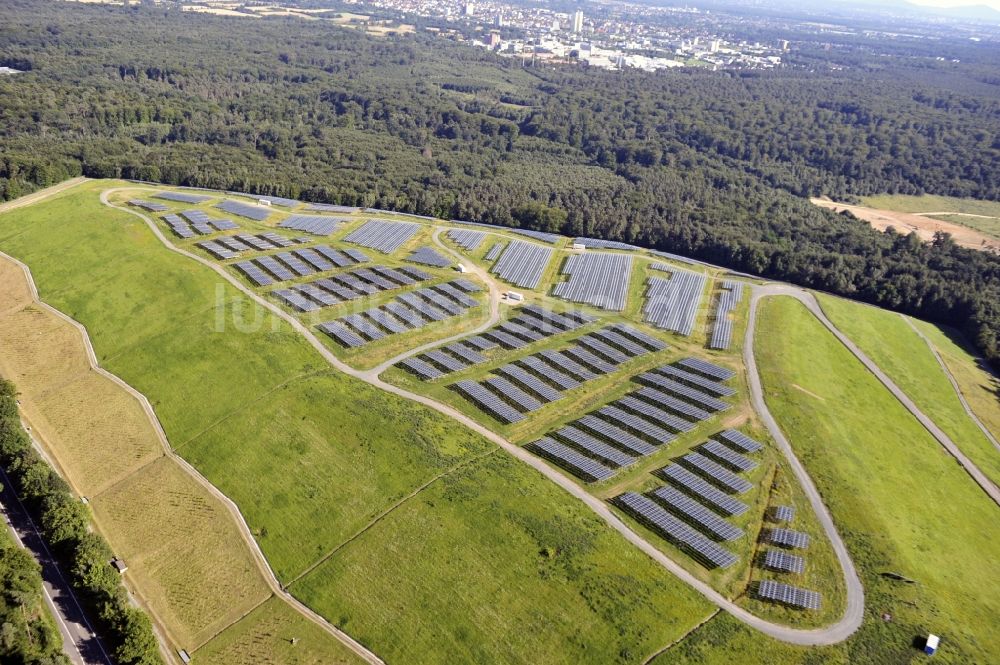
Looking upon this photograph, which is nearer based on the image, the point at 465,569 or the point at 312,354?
the point at 465,569

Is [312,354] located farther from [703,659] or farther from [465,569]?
[703,659]

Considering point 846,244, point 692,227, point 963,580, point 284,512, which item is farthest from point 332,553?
point 846,244

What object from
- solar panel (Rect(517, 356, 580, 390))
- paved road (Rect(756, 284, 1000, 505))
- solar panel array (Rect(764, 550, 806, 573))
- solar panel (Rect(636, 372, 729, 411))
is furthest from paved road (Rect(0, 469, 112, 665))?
paved road (Rect(756, 284, 1000, 505))

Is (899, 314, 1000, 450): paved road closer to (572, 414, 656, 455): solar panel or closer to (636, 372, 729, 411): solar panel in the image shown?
(636, 372, 729, 411): solar panel

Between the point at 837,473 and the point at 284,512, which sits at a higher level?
the point at 837,473

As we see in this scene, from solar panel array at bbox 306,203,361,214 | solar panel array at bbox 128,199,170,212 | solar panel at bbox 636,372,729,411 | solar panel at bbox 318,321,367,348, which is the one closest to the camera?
solar panel at bbox 636,372,729,411

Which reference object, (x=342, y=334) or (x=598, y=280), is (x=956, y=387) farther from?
(x=342, y=334)

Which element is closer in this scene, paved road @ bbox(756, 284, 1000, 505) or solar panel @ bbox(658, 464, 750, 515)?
solar panel @ bbox(658, 464, 750, 515)

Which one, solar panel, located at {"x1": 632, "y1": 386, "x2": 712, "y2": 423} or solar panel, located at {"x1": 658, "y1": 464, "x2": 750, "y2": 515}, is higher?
solar panel, located at {"x1": 632, "y1": 386, "x2": 712, "y2": 423}
